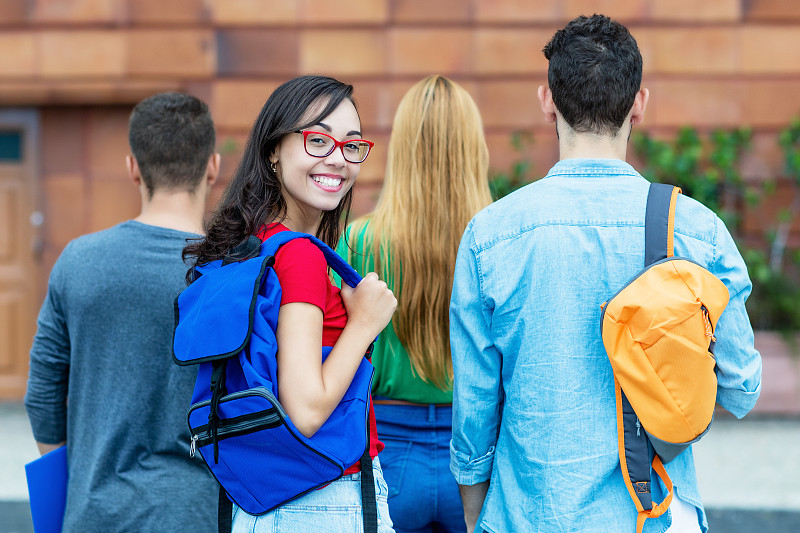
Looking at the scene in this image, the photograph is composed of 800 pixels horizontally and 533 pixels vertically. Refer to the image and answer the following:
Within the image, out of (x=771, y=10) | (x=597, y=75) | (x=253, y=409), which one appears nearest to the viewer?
(x=253, y=409)

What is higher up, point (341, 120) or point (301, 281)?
point (341, 120)

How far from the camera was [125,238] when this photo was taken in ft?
7.68

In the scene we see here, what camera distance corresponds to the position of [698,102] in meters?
7.36

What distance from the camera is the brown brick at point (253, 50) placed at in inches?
291

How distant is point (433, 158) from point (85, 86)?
5.96 metres

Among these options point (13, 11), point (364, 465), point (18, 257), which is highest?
point (13, 11)

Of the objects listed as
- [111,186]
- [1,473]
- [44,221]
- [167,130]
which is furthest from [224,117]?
[167,130]

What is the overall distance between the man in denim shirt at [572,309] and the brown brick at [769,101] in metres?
6.12

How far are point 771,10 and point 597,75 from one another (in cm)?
647

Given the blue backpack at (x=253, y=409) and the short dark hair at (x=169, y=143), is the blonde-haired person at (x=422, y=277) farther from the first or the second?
the blue backpack at (x=253, y=409)

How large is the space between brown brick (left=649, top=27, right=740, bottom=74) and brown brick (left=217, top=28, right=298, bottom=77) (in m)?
3.53

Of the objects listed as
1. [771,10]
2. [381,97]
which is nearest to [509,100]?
[381,97]

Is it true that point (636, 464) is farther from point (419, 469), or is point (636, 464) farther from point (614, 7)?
point (614, 7)

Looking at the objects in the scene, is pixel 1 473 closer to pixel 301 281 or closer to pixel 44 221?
pixel 44 221
